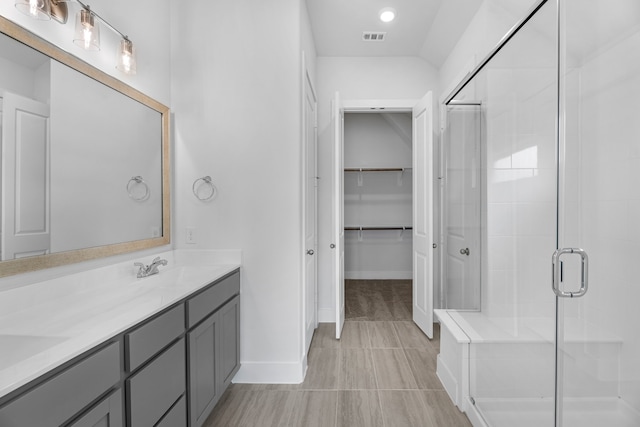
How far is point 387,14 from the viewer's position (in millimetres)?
2932

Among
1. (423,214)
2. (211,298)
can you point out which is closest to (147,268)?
(211,298)

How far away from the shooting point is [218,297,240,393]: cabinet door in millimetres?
2021

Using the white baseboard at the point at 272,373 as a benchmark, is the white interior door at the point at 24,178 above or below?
above

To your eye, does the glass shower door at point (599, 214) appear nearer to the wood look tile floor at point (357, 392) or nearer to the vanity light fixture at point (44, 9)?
the wood look tile floor at point (357, 392)

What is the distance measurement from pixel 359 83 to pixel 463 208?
6.35ft

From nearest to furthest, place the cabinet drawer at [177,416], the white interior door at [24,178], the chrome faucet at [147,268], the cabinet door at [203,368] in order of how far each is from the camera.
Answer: the white interior door at [24,178] < the cabinet drawer at [177,416] < the cabinet door at [203,368] < the chrome faucet at [147,268]

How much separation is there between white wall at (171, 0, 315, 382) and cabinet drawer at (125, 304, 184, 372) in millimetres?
880

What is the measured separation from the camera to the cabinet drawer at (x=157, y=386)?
123 cm

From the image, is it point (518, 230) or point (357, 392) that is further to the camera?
point (357, 392)

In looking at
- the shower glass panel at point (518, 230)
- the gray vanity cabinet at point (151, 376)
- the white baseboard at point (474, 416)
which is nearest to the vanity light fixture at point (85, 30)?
the gray vanity cabinet at point (151, 376)

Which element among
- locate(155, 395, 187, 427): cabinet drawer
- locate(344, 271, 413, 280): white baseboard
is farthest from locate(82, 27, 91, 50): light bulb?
locate(344, 271, 413, 280): white baseboard

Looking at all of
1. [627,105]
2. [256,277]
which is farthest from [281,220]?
[627,105]

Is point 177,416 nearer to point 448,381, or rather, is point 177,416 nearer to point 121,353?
point 121,353

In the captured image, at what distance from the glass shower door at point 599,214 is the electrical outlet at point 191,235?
211cm
